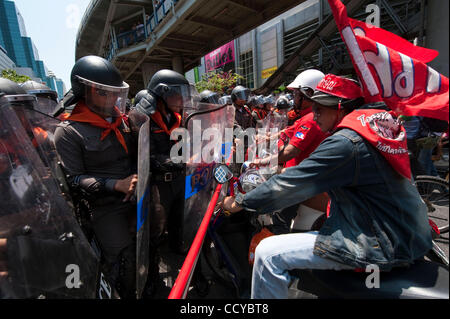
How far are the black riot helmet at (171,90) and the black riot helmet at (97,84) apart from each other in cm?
54

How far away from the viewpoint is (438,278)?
1.14 meters

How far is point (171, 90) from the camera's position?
2.51 metres

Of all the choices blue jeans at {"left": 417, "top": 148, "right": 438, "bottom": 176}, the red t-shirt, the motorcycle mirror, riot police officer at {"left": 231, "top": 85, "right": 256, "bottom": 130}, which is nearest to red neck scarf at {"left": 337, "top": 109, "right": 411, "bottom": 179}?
the motorcycle mirror

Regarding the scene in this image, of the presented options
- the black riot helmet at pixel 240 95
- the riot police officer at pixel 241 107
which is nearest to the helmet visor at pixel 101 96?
the riot police officer at pixel 241 107

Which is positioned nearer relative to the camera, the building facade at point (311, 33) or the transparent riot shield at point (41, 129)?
the building facade at point (311, 33)

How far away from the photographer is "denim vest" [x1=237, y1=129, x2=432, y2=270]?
3.89 feet

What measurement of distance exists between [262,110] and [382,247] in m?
6.43

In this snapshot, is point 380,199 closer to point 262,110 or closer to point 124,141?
point 124,141

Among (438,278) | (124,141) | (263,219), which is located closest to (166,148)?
(124,141)

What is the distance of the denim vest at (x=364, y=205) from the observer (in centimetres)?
118

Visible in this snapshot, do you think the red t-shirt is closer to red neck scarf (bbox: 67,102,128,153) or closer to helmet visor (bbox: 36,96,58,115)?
red neck scarf (bbox: 67,102,128,153)

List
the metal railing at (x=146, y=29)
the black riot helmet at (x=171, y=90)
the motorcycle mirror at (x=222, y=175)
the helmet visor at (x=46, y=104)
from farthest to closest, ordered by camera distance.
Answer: the metal railing at (x=146, y=29) < the helmet visor at (x=46, y=104) < the black riot helmet at (x=171, y=90) < the motorcycle mirror at (x=222, y=175)

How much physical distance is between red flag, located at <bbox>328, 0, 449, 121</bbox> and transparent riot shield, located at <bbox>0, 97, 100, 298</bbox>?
1830 millimetres

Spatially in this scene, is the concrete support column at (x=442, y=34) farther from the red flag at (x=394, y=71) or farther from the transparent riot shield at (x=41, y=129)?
the transparent riot shield at (x=41, y=129)
